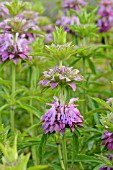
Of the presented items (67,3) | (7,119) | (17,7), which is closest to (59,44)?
(17,7)

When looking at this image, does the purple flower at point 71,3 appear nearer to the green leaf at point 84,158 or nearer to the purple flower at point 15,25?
the purple flower at point 15,25

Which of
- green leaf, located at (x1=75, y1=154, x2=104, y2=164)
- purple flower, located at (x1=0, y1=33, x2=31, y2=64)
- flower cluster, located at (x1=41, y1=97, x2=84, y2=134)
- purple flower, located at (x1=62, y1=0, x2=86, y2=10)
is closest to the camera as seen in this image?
flower cluster, located at (x1=41, y1=97, x2=84, y2=134)

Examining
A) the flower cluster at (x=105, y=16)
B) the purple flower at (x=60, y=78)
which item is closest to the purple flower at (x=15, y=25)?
the purple flower at (x=60, y=78)

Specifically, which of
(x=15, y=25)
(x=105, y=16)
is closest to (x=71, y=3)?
(x=105, y=16)

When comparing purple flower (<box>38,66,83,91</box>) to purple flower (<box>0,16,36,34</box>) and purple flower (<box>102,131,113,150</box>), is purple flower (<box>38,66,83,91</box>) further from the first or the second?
purple flower (<box>0,16,36,34</box>)

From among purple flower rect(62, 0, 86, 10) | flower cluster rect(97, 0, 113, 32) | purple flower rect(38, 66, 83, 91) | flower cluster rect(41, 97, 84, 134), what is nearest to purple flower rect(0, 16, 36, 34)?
purple flower rect(38, 66, 83, 91)

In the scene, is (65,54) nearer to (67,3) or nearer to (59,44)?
(59,44)
